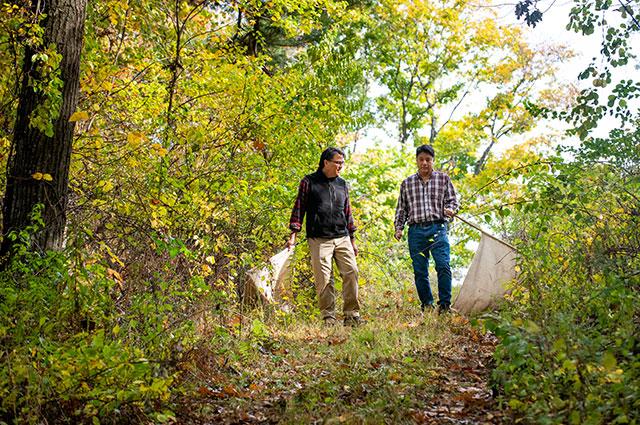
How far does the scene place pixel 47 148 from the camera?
16.7 feet

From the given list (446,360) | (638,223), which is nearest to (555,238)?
(638,223)

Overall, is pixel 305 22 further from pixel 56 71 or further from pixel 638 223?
pixel 638 223

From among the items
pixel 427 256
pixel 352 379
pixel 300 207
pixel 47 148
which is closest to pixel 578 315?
pixel 352 379

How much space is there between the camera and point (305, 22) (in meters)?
8.67

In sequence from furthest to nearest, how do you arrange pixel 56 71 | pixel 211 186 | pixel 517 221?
pixel 517 221, pixel 211 186, pixel 56 71

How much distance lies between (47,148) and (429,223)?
161 inches

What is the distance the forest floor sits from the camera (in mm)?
3895

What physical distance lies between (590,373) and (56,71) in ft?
12.9

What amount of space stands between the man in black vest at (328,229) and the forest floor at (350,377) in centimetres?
46

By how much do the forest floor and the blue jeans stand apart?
685 millimetres

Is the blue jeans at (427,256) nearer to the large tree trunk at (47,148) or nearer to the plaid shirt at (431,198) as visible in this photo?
the plaid shirt at (431,198)

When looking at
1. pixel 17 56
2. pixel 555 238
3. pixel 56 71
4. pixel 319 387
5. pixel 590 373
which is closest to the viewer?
pixel 590 373

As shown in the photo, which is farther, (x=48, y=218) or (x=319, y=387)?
(x=48, y=218)

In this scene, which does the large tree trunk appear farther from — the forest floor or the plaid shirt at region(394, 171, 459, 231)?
the plaid shirt at region(394, 171, 459, 231)
